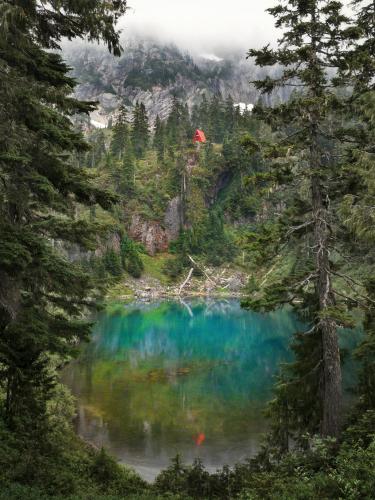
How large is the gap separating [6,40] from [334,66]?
29.6ft

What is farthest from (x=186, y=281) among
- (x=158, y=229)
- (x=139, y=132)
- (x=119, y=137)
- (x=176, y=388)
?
(x=176, y=388)

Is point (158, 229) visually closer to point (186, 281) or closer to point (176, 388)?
point (186, 281)

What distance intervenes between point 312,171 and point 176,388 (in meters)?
24.9

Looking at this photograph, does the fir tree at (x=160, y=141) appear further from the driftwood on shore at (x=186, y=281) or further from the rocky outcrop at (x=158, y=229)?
the driftwood on shore at (x=186, y=281)

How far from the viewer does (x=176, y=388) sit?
3297 cm

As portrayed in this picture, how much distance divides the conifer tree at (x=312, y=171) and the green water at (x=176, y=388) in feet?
32.3

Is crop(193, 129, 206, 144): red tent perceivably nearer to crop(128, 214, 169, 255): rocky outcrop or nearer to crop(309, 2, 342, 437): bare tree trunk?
crop(128, 214, 169, 255): rocky outcrop

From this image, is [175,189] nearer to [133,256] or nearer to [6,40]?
[133,256]

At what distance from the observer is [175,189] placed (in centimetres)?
12500

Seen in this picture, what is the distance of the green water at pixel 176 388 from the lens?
22.4m

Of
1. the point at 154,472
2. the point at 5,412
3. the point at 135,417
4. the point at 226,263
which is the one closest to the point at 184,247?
the point at 226,263

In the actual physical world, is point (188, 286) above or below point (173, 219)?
below

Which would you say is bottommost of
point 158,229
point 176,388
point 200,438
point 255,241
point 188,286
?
point 200,438

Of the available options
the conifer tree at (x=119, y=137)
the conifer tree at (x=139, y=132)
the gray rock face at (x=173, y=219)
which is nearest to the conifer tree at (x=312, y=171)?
the gray rock face at (x=173, y=219)
